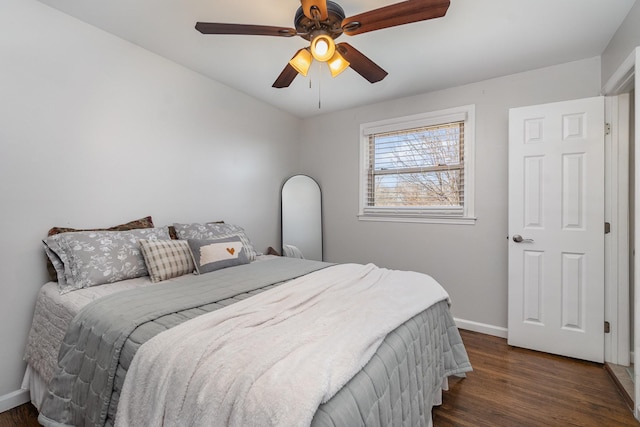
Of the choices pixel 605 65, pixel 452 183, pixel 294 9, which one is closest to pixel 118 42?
pixel 294 9

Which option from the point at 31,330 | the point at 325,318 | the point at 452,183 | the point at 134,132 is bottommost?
the point at 31,330

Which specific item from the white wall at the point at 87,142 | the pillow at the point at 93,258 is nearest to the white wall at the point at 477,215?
the white wall at the point at 87,142

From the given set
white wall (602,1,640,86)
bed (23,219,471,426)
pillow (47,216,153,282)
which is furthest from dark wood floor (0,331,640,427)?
white wall (602,1,640,86)

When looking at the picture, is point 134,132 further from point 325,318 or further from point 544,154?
point 544,154

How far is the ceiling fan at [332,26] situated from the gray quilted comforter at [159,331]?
1445mm

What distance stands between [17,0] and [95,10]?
0.40 metres

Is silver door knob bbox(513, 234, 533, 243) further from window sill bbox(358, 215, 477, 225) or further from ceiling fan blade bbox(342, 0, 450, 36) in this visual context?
ceiling fan blade bbox(342, 0, 450, 36)

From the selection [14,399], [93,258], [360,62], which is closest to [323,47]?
[360,62]

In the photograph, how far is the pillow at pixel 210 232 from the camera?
2525mm

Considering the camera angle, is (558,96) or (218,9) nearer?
(218,9)

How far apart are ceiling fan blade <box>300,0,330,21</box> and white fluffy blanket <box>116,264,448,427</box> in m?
1.47

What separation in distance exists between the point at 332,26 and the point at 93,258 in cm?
201

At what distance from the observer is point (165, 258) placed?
2.10 m

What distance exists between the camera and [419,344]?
4.70 ft
